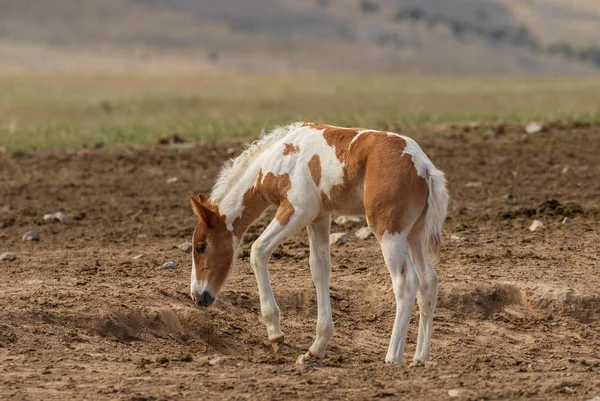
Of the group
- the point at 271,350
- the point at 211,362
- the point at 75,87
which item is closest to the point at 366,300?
the point at 271,350

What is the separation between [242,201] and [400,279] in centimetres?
142

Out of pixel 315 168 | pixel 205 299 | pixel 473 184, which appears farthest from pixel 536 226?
pixel 205 299

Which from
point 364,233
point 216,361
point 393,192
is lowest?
point 364,233

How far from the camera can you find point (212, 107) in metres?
33.2

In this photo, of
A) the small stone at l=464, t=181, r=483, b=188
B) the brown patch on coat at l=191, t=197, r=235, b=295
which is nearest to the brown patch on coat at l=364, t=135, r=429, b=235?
the brown patch on coat at l=191, t=197, r=235, b=295

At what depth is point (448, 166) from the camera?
14.9 m

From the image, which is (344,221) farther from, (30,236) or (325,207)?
(325,207)

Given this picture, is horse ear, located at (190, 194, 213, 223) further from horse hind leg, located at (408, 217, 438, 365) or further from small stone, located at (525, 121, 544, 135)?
small stone, located at (525, 121, 544, 135)

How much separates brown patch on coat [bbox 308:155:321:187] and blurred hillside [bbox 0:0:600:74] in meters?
67.6

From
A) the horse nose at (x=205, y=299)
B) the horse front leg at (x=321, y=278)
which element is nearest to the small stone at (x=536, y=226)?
the horse front leg at (x=321, y=278)

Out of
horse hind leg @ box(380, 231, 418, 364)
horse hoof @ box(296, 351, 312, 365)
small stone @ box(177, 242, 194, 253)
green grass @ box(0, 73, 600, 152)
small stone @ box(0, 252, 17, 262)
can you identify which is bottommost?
green grass @ box(0, 73, 600, 152)

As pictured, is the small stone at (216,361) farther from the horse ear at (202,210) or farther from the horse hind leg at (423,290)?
the horse hind leg at (423,290)

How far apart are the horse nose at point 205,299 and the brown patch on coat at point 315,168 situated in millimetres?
1192

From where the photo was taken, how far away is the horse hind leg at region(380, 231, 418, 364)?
732 cm
